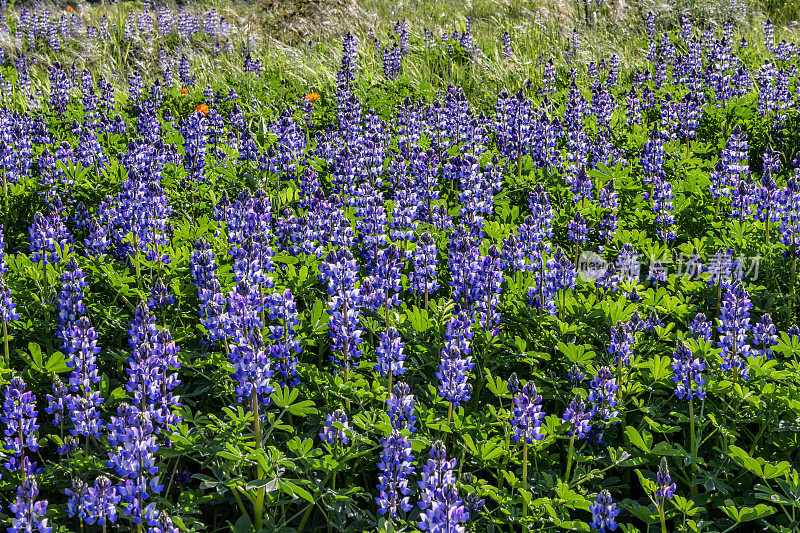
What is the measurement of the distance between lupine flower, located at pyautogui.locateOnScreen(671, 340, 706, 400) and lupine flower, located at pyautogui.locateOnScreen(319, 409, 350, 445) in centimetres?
124

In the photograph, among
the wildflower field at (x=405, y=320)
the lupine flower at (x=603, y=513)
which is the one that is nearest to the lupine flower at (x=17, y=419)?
the wildflower field at (x=405, y=320)

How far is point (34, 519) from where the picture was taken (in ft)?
6.97

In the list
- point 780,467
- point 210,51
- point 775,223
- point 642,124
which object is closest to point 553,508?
point 780,467

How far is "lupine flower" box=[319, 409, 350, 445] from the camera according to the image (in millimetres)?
2494

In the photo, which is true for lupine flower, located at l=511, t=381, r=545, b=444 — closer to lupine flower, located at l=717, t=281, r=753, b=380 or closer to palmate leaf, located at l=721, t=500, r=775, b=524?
palmate leaf, located at l=721, t=500, r=775, b=524

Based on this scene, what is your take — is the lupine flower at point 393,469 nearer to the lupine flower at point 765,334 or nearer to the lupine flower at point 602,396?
the lupine flower at point 602,396

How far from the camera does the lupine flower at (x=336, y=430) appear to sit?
2494 millimetres

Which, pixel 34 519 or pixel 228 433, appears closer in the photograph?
pixel 34 519

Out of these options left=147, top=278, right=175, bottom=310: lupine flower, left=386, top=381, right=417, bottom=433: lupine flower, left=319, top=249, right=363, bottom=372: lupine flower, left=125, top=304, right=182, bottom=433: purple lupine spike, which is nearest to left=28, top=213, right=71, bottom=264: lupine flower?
left=147, top=278, right=175, bottom=310: lupine flower

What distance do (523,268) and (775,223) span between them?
172cm

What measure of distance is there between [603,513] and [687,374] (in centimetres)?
67

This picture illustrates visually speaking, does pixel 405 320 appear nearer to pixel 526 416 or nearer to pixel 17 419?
pixel 526 416

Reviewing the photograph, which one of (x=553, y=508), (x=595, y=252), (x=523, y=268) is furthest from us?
(x=595, y=252)

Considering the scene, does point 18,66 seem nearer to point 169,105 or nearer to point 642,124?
point 169,105
